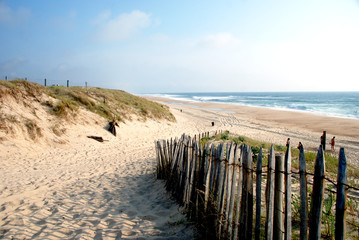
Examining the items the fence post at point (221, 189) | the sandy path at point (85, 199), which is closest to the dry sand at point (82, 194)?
the sandy path at point (85, 199)

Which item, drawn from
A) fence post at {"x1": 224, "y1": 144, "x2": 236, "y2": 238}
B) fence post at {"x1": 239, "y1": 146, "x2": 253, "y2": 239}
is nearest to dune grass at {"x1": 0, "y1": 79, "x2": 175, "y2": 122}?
fence post at {"x1": 224, "y1": 144, "x2": 236, "y2": 238}

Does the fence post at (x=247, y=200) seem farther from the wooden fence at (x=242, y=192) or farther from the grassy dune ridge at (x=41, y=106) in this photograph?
the grassy dune ridge at (x=41, y=106)

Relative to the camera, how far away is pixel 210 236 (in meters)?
3.39

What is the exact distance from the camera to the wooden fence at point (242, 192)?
88.4 inches

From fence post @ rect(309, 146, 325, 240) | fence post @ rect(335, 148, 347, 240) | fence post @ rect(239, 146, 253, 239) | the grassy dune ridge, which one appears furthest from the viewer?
the grassy dune ridge

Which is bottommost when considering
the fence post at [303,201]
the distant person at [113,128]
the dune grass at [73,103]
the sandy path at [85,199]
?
the sandy path at [85,199]

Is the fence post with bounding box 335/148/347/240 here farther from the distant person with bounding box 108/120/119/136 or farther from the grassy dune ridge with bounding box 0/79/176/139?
the distant person with bounding box 108/120/119/136

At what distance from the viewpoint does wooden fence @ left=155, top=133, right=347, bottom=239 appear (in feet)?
7.36

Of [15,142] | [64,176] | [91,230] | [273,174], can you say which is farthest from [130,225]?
[15,142]

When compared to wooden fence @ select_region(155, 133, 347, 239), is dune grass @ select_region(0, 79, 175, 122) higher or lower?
higher

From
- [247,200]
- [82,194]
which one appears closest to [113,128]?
[82,194]

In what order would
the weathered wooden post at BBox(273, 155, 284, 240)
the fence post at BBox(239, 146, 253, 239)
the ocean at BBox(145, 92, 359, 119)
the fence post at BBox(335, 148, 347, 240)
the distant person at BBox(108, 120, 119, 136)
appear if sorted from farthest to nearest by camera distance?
the ocean at BBox(145, 92, 359, 119) < the distant person at BBox(108, 120, 119, 136) < the fence post at BBox(239, 146, 253, 239) < the weathered wooden post at BBox(273, 155, 284, 240) < the fence post at BBox(335, 148, 347, 240)

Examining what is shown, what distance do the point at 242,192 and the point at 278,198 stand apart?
55 cm

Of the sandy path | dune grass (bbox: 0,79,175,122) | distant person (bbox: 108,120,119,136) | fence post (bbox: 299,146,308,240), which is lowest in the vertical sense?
the sandy path
